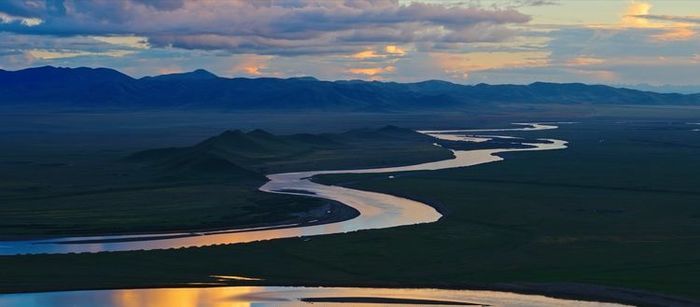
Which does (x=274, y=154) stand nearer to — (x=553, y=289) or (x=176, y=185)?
(x=176, y=185)

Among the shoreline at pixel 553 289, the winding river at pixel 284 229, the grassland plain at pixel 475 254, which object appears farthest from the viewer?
the winding river at pixel 284 229

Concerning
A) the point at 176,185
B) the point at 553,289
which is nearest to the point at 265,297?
the point at 553,289

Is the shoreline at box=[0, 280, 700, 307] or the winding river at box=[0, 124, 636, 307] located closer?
the shoreline at box=[0, 280, 700, 307]

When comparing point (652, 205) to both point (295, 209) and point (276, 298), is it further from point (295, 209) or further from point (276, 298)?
point (276, 298)

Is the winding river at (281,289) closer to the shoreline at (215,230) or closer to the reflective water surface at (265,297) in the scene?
the reflective water surface at (265,297)

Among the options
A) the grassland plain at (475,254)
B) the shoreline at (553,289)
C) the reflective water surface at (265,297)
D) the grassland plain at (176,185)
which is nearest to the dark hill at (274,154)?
the grassland plain at (176,185)

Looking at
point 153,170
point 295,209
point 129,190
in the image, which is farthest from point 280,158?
point 295,209

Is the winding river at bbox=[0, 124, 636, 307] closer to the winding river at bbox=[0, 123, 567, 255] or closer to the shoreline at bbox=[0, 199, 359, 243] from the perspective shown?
the winding river at bbox=[0, 123, 567, 255]

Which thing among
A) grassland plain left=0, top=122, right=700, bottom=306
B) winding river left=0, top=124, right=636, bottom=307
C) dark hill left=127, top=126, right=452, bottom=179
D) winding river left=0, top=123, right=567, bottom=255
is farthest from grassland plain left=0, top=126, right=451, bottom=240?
grassland plain left=0, top=122, right=700, bottom=306

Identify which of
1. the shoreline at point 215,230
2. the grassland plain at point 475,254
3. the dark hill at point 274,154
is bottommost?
the dark hill at point 274,154
